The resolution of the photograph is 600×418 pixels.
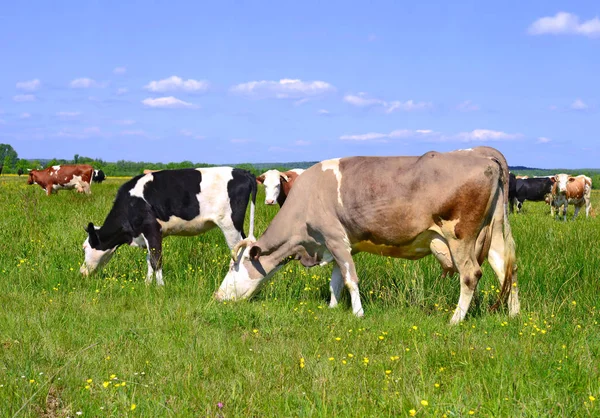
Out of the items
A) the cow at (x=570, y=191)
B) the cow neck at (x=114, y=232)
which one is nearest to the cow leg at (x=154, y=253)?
the cow neck at (x=114, y=232)

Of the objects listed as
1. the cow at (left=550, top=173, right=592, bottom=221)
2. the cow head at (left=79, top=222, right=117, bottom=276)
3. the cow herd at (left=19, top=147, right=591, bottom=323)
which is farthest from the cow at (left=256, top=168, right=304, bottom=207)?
the cow at (left=550, top=173, right=592, bottom=221)

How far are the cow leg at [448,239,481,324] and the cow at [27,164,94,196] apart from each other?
95.7 feet

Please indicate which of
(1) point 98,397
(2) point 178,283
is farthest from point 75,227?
(1) point 98,397

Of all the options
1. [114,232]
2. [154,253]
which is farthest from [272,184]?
[154,253]

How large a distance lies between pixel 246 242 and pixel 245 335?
2.10 metres

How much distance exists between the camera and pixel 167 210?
1022 centimetres

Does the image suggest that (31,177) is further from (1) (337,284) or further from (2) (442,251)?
(2) (442,251)

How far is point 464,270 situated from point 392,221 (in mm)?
1055

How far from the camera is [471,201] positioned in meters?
7.13

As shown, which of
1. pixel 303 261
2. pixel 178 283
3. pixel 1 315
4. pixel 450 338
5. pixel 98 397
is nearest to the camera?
pixel 98 397

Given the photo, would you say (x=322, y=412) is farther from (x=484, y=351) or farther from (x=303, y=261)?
(x=303, y=261)

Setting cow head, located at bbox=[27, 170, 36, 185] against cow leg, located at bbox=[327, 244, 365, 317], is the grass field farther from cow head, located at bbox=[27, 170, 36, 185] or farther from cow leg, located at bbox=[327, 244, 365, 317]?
cow head, located at bbox=[27, 170, 36, 185]

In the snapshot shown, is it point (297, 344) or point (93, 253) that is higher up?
point (93, 253)

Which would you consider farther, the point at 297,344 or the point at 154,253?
the point at 154,253
